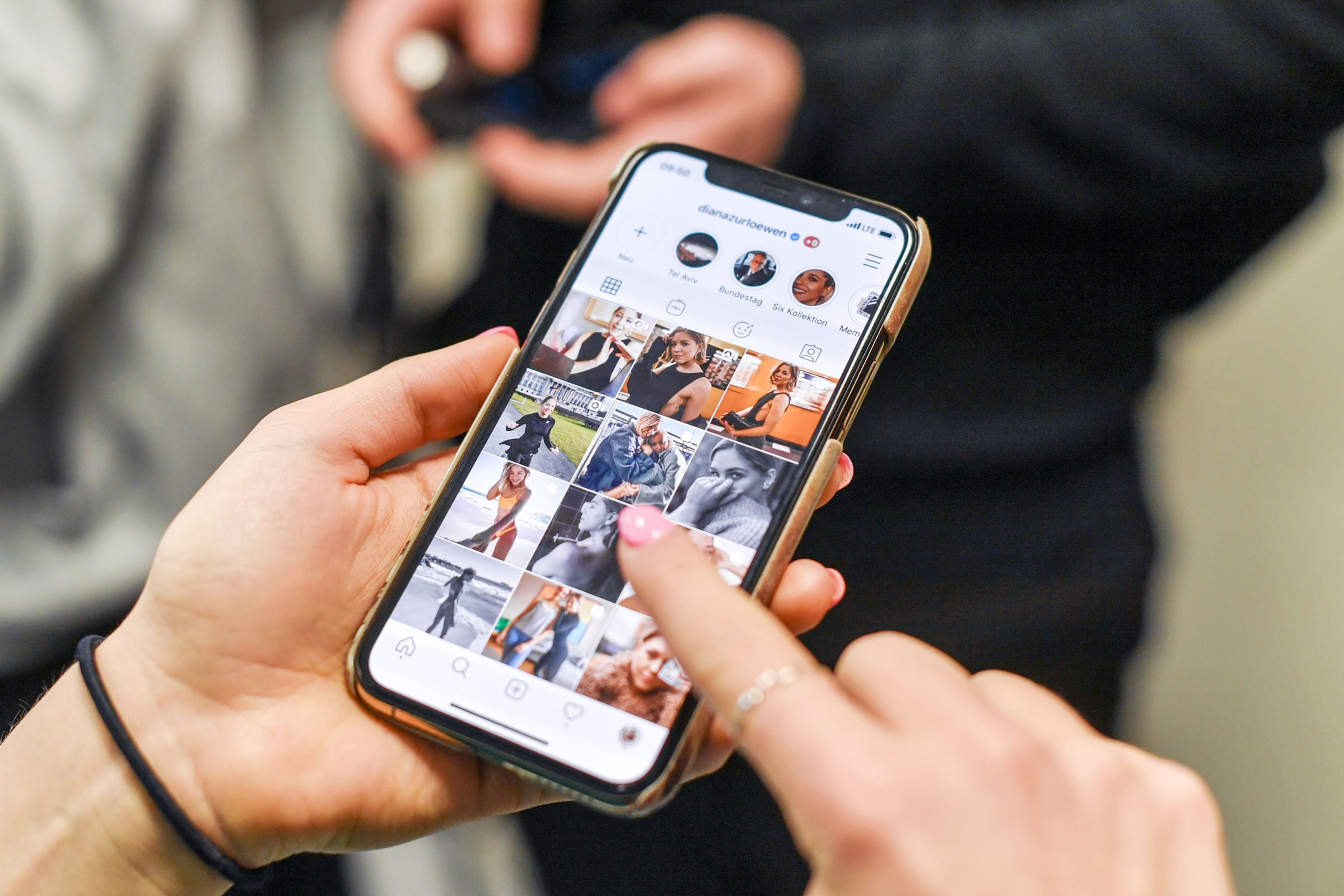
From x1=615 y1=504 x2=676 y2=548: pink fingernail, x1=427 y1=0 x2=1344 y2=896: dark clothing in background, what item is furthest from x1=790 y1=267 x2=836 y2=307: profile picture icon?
x1=427 y1=0 x2=1344 y2=896: dark clothing in background

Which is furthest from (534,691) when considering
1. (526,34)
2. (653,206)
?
(526,34)

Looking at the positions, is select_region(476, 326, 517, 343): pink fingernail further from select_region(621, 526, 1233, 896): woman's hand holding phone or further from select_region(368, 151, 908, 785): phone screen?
select_region(621, 526, 1233, 896): woman's hand holding phone

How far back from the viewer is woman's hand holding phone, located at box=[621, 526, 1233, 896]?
302 mm

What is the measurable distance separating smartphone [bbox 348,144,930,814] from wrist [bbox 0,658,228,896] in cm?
12

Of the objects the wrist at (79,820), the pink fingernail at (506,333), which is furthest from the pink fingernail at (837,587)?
the wrist at (79,820)

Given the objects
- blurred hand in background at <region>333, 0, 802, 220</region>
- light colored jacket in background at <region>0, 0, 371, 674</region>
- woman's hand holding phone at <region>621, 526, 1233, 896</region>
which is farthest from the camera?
blurred hand in background at <region>333, 0, 802, 220</region>

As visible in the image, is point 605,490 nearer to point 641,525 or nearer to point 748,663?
point 641,525

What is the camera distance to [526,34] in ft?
2.60

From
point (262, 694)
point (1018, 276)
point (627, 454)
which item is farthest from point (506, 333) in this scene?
point (1018, 276)

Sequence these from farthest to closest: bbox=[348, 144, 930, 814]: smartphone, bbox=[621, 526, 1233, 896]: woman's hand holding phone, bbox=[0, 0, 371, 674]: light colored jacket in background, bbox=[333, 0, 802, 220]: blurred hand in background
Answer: bbox=[333, 0, 802, 220]: blurred hand in background
bbox=[0, 0, 371, 674]: light colored jacket in background
bbox=[348, 144, 930, 814]: smartphone
bbox=[621, 526, 1233, 896]: woman's hand holding phone

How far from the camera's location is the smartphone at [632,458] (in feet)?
1.39

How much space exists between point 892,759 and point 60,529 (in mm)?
641

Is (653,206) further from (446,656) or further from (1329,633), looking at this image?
(1329,633)

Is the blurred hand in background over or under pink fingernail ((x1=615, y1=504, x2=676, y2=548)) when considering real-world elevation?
over
